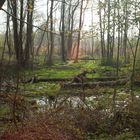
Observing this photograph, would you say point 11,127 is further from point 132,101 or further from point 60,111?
point 132,101

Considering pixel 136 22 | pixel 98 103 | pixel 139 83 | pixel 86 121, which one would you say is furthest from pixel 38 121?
pixel 139 83

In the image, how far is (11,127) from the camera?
786 centimetres

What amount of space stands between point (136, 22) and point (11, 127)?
8987 millimetres

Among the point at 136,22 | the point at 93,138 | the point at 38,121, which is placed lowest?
the point at 93,138

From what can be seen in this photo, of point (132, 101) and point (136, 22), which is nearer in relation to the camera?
point (132, 101)

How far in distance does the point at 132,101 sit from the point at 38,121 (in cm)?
298

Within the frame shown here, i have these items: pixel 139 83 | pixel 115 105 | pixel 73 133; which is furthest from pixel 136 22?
pixel 73 133

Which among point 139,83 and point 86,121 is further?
point 139,83

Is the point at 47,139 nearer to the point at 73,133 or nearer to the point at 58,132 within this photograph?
the point at 58,132

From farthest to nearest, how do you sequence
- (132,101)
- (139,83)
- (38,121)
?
(139,83)
(132,101)
(38,121)

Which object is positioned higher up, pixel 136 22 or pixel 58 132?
pixel 136 22

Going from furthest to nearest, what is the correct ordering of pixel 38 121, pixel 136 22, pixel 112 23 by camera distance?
pixel 112 23 → pixel 136 22 → pixel 38 121

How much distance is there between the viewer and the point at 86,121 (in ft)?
29.4

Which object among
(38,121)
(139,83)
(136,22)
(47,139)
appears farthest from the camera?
(139,83)
